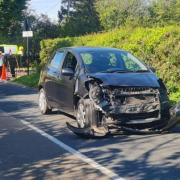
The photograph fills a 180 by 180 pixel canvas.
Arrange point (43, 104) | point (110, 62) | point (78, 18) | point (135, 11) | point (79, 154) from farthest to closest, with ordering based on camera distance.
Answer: point (78, 18) → point (135, 11) → point (43, 104) → point (110, 62) → point (79, 154)

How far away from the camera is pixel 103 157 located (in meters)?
8.55

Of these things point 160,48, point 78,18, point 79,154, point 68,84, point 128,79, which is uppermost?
point 78,18

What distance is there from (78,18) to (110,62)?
75.8m

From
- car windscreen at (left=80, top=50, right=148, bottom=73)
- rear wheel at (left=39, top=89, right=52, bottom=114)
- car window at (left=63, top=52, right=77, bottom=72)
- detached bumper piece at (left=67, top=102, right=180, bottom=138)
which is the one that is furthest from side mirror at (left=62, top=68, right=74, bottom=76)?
rear wheel at (left=39, top=89, right=52, bottom=114)

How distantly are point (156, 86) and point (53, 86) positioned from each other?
3267 millimetres

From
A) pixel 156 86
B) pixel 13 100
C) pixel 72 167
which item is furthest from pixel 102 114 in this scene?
pixel 13 100

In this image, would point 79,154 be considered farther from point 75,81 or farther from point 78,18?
point 78,18

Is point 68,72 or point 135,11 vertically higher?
point 135,11

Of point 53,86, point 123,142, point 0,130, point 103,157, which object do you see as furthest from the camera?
point 53,86

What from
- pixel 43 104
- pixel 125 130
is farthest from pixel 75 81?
pixel 43 104

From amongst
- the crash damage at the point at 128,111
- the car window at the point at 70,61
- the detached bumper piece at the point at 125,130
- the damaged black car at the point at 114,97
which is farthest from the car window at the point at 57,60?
the detached bumper piece at the point at 125,130

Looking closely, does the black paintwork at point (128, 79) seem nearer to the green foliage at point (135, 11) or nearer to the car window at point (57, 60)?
the car window at point (57, 60)

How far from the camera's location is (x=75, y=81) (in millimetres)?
11617

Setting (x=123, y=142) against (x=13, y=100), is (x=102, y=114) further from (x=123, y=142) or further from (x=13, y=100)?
(x=13, y=100)
